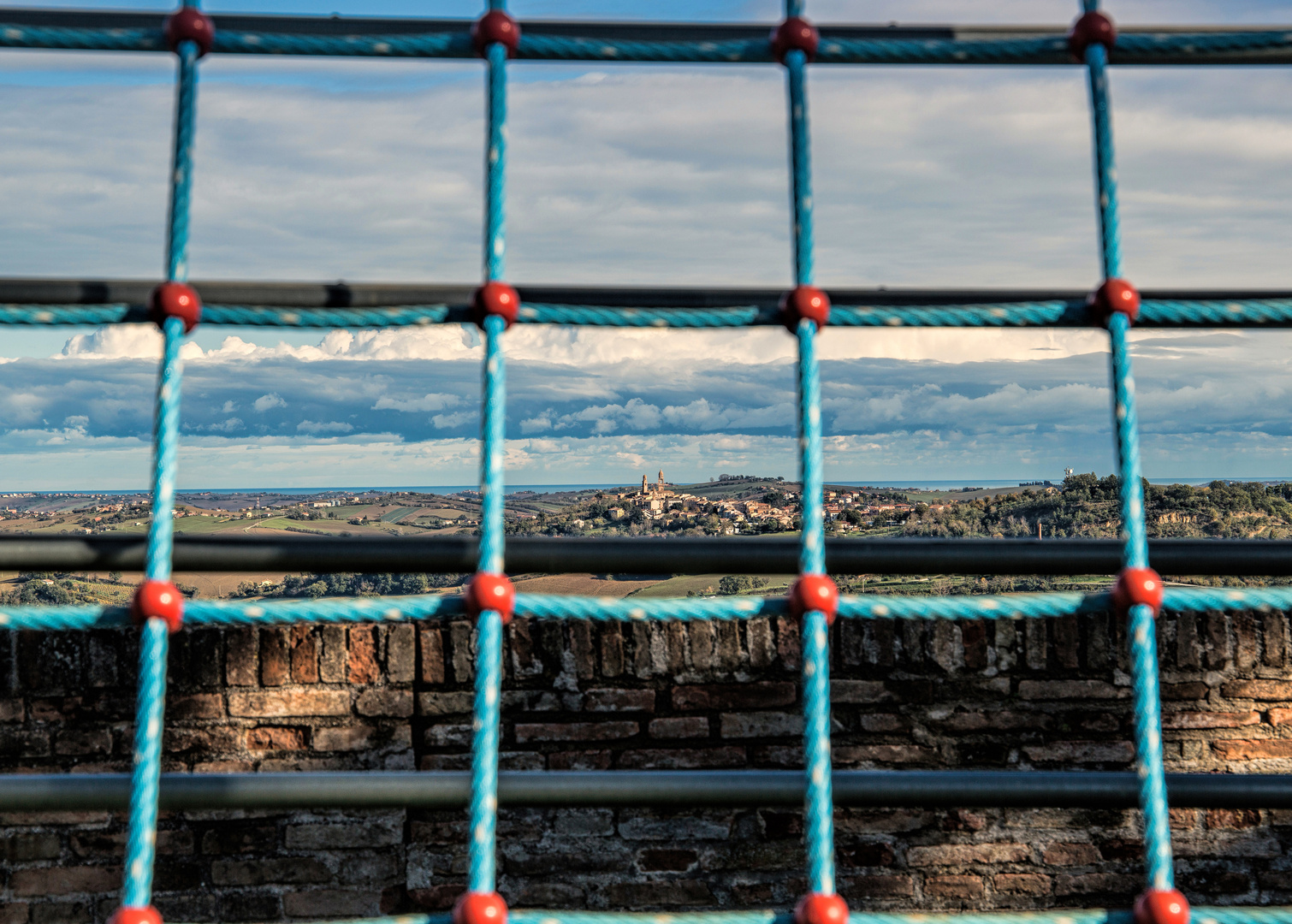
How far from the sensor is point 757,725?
2498mm

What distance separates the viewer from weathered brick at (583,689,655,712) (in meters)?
2.47

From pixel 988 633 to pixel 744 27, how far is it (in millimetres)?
1756

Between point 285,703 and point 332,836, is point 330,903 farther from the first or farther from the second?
point 285,703

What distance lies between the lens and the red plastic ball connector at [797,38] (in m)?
1.56

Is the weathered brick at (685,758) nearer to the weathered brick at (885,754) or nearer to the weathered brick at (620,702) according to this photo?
the weathered brick at (620,702)

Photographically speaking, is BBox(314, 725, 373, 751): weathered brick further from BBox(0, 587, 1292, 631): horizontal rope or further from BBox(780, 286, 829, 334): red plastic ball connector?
BBox(780, 286, 829, 334): red plastic ball connector


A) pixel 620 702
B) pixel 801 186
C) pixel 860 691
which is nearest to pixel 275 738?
pixel 620 702

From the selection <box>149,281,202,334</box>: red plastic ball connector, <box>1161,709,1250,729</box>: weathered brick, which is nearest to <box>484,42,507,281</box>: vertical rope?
<box>149,281,202,334</box>: red plastic ball connector

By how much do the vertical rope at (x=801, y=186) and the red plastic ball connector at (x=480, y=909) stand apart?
1.12 metres

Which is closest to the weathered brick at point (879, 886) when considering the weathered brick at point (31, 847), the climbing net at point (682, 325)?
the climbing net at point (682, 325)

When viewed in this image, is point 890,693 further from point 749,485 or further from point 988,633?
point 749,485

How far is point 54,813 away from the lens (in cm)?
244

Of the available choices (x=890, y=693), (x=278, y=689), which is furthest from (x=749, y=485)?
(x=278, y=689)

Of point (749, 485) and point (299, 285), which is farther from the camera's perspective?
point (749, 485)
